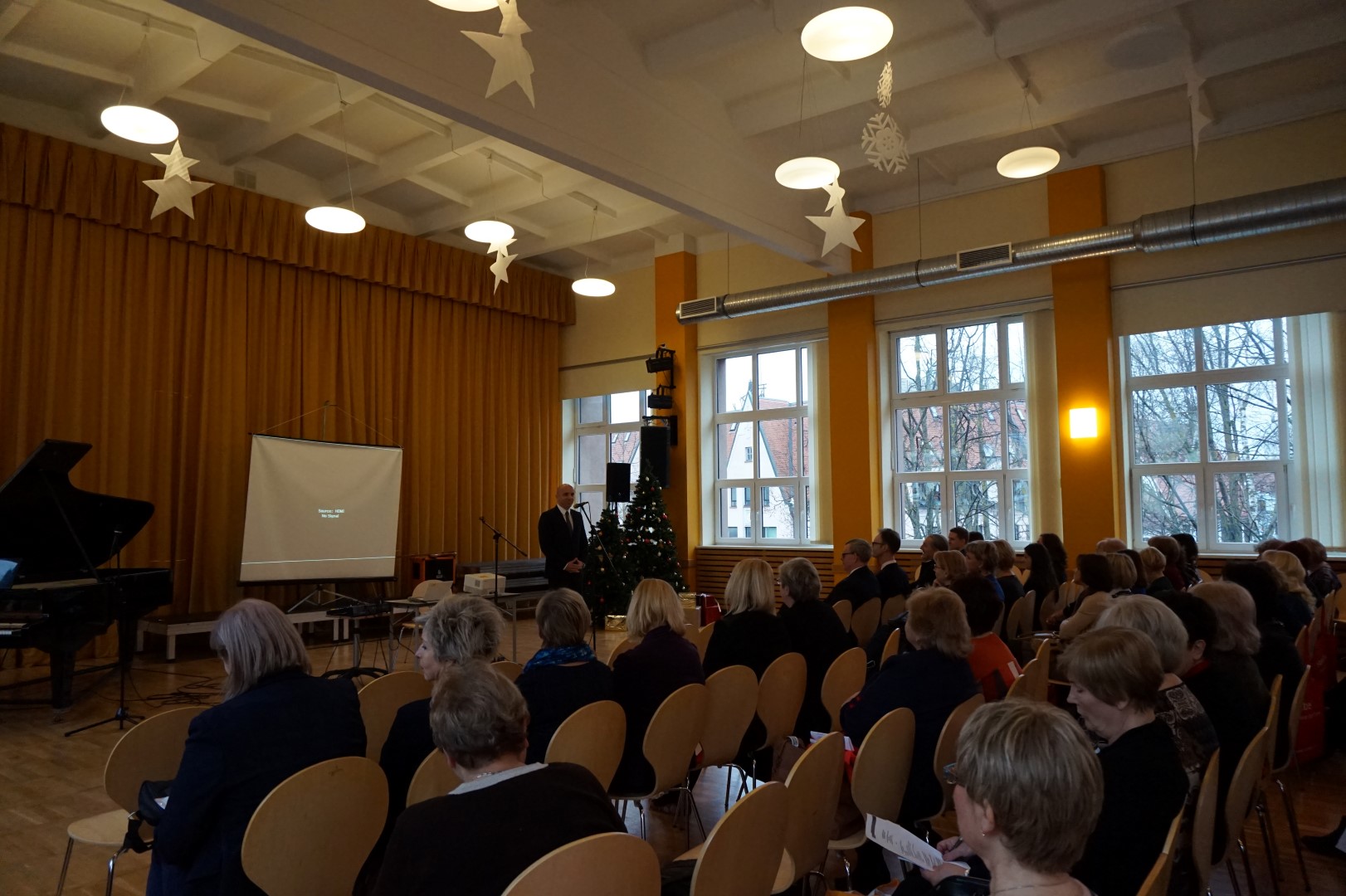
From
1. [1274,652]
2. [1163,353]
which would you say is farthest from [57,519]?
[1163,353]

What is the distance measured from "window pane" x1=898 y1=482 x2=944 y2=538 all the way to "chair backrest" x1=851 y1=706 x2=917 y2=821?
23.9 feet

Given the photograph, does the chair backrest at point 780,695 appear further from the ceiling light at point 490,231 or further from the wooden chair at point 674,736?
the ceiling light at point 490,231

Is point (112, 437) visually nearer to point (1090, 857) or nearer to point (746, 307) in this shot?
point (746, 307)

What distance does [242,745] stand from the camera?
208cm

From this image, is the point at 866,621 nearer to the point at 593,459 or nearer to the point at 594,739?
the point at 594,739

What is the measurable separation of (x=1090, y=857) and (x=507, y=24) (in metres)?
3.81

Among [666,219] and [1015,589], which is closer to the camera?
[1015,589]

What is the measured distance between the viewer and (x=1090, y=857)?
75.7 inches

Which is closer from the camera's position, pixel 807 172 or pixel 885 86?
pixel 885 86

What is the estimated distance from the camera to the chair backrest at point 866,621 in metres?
5.47

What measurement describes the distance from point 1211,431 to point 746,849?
27.0 feet

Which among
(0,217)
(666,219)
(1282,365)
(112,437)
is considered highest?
(666,219)

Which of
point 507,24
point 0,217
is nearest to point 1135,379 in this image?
point 507,24

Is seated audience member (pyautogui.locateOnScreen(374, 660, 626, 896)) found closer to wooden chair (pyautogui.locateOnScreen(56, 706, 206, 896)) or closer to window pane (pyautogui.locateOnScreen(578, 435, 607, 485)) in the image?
wooden chair (pyautogui.locateOnScreen(56, 706, 206, 896))
